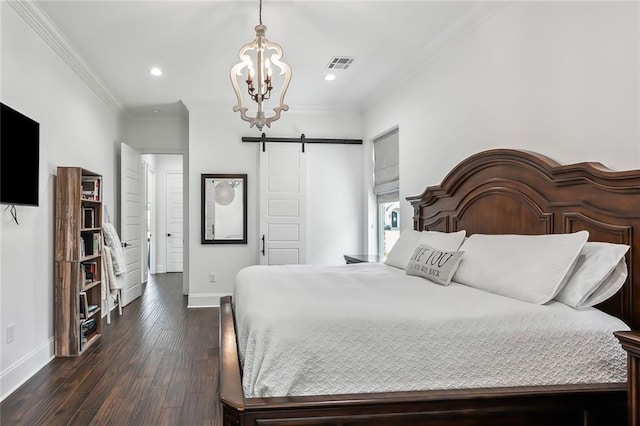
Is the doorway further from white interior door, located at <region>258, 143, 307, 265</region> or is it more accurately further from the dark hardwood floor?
the dark hardwood floor

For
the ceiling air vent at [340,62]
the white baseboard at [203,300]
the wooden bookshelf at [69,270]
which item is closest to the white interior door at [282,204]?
the white baseboard at [203,300]

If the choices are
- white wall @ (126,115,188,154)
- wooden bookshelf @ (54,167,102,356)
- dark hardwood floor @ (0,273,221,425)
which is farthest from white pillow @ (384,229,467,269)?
white wall @ (126,115,188,154)

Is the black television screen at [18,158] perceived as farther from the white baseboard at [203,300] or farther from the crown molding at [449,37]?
the crown molding at [449,37]

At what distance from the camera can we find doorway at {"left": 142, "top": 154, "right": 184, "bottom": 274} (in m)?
9.27

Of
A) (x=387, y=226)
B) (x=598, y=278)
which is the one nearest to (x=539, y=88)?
(x=598, y=278)

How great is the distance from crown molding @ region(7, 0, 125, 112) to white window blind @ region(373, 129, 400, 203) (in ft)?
11.5

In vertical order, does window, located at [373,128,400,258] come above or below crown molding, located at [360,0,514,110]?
below

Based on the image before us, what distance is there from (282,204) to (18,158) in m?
3.34

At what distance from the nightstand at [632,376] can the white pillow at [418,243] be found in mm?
1295

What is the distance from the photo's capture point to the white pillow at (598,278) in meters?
1.83

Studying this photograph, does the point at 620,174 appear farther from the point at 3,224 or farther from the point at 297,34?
the point at 3,224

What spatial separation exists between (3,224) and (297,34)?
2677 millimetres

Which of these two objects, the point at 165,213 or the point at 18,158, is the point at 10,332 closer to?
the point at 18,158

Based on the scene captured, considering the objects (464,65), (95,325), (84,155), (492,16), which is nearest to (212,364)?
(95,325)
